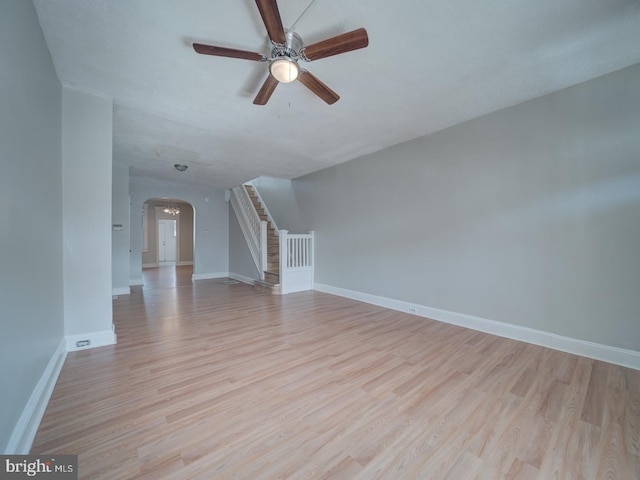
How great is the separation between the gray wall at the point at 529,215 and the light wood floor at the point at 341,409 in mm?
508

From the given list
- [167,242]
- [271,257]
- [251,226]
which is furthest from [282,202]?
[167,242]

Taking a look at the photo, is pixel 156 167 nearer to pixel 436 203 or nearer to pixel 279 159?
pixel 279 159

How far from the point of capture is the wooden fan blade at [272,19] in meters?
1.38

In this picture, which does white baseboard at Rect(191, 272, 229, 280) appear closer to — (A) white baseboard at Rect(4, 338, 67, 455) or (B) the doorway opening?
(B) the doorway opening

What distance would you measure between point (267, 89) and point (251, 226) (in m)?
4.38

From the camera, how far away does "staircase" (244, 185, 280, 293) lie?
5.49 m

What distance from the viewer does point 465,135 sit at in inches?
125

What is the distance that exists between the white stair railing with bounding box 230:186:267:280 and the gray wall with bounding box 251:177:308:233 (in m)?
0.80

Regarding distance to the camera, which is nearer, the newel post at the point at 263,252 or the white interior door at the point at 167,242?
the newel post at the point at 263,252

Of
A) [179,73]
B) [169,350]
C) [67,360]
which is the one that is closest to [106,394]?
[169,350]

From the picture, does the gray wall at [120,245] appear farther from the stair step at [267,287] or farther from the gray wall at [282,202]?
the gray wall at [282,202]

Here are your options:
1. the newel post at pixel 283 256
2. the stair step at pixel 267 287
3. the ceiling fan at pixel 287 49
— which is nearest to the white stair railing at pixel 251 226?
the stair step at pixel 267 287

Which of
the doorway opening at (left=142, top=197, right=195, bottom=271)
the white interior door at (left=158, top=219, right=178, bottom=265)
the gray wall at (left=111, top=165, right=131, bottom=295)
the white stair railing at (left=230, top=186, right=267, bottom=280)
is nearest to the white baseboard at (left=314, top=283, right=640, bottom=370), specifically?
the white stair railing at (left=230, top=186, right=267, bottom=280)

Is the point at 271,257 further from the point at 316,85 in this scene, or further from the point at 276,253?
the point at 316,85
